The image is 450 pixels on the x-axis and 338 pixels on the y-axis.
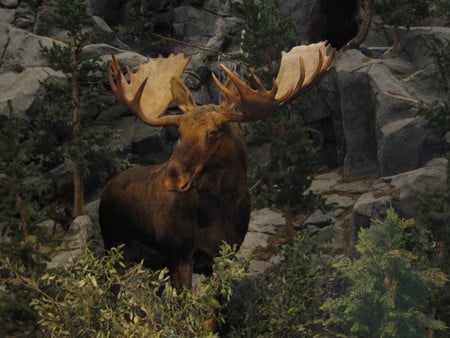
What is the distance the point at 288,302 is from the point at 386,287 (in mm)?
1476

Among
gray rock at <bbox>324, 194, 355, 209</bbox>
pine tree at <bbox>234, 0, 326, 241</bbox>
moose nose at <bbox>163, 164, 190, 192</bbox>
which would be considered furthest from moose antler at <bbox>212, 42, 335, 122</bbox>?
gray rock at <bbox>324, 194, 355, 209</bbox>

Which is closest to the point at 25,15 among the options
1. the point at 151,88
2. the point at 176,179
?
the point at 151,88

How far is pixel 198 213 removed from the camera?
9.38 metres

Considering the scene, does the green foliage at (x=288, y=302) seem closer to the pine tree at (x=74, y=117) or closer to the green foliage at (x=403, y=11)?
the pine tree at (x=74, y=117)

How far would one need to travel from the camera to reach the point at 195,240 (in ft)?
30.8

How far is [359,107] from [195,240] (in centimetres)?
1090

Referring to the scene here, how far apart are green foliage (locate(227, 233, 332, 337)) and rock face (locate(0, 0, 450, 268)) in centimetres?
470

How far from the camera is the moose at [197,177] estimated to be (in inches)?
355

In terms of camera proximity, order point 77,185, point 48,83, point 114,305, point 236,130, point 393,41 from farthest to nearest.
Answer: point 393,41 < point 48,83 < point 77,185 < point 236,130 < point 114,305

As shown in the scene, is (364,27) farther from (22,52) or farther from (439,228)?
(439,228)

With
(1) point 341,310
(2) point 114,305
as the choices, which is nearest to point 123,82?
(2) point 114,305

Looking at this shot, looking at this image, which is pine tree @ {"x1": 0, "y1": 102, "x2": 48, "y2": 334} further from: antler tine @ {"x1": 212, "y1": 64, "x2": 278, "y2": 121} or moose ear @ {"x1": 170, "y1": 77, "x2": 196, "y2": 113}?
antler tine @ {"x1": 212, "y1": 64, "x2": 278, "y2": 121}

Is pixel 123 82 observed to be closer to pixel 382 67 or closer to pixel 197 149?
pixel 197 149

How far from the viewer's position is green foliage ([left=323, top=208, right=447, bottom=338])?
8.91 m
